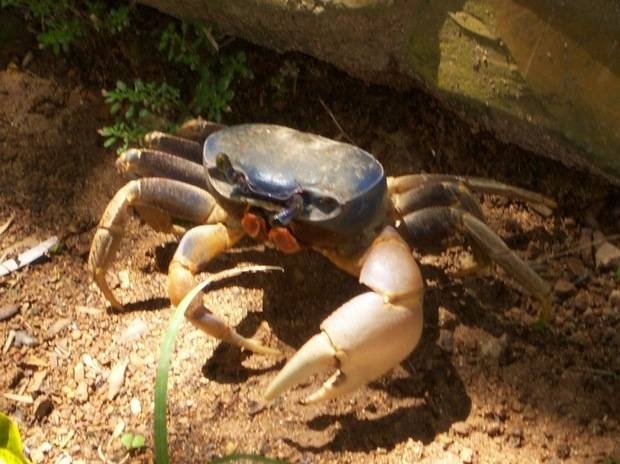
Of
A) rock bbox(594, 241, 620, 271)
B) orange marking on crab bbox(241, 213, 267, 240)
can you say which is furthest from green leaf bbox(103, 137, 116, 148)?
rock bbox(594, 241, 620, 271)

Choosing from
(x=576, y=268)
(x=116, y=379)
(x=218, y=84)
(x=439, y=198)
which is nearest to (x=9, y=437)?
(x=116, y=379)

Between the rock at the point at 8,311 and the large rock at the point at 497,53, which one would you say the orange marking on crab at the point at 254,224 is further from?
the rock at the point at 8,311

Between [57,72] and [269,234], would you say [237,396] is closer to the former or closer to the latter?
[269,234]

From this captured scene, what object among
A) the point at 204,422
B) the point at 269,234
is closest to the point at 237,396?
the point at 204,422

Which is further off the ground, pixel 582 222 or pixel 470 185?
pixel 470 185

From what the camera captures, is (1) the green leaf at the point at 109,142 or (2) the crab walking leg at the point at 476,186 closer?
(2) the crab walking leg at the point at 476,186

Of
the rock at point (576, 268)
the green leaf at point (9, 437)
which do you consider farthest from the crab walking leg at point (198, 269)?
the rock at point (576, 268)
